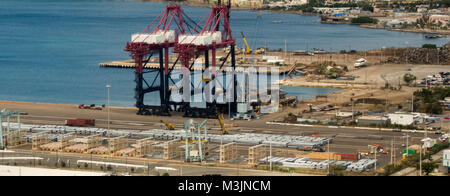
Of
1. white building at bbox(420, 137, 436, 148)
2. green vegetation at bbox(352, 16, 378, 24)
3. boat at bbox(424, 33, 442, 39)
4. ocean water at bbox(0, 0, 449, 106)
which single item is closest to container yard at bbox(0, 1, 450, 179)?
white building at bbox(420, 137, 436, 148)

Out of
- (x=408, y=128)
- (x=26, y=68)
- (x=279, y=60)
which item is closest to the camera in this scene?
(x=408, y=128)

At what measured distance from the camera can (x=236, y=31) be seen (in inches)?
3903

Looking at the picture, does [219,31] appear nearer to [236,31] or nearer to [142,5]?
[236,31]

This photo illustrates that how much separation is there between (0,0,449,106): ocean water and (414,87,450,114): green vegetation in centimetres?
774

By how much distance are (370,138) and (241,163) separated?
7.17 m

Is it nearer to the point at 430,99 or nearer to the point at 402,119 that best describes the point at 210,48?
the point at 402,119

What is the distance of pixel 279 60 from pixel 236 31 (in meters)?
34.9

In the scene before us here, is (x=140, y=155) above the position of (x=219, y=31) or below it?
below

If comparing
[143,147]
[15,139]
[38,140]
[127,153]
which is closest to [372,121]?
[143,147]

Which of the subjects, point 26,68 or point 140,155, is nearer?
point 140,155

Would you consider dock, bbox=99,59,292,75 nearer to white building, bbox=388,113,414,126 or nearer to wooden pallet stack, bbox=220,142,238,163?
white building, bbox=388,113,414,126

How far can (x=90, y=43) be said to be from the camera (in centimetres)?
9012
